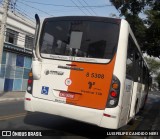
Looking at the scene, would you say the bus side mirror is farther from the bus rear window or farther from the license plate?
the license plate

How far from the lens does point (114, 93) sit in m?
7.67

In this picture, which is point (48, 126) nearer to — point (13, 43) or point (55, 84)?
point (55, 84)

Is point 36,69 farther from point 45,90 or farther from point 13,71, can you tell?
point 13,71

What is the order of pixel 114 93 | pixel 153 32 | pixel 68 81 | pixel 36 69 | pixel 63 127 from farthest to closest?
pixel 153 32 → pixel 63 127 → pixel 36 69 → pixel 68 81 → pixel 114 93

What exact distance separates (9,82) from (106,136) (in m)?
18.0

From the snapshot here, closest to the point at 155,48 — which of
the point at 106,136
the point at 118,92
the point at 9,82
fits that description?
the point at 9,82

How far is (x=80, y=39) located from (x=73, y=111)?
188 cm

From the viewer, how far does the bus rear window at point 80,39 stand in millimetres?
7953

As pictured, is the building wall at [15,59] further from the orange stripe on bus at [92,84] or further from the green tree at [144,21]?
the orange stripe on bus at [92,84]

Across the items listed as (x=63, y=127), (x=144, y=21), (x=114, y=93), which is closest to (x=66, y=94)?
(x=114, y=93)

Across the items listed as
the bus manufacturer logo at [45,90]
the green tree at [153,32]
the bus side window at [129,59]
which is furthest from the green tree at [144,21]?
the bus manufacturer logo at [45,90]

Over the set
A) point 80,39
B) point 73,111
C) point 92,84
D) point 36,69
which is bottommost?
point 73,111

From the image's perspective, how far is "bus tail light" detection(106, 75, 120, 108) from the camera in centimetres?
764

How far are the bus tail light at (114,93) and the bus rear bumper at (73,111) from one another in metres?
0.22
